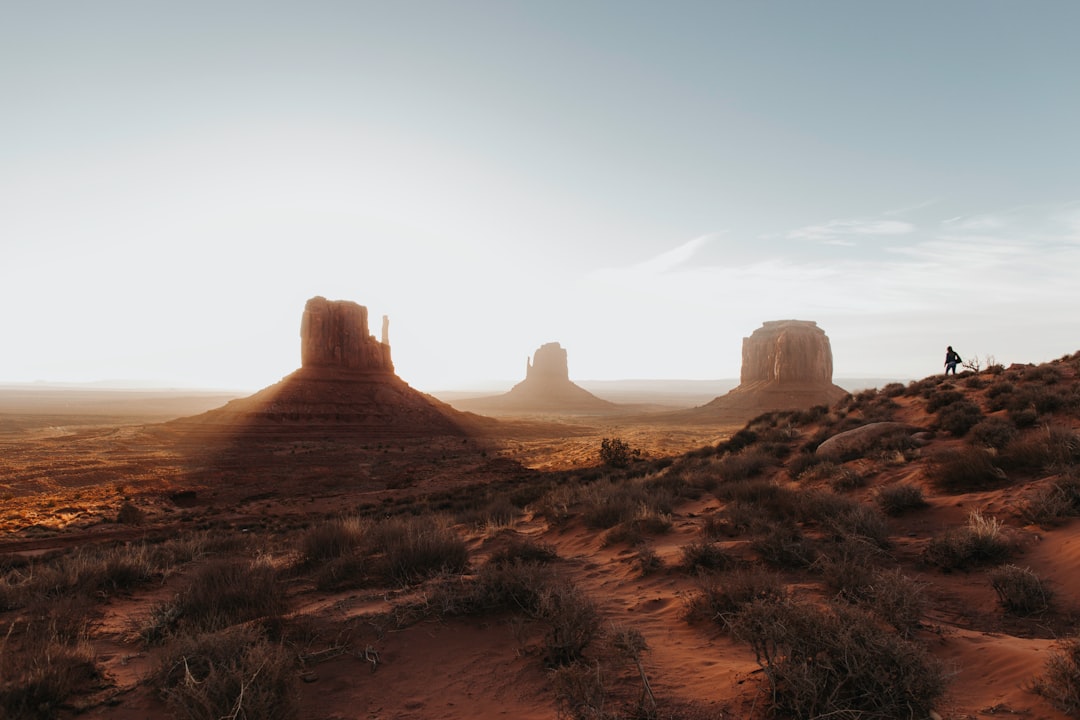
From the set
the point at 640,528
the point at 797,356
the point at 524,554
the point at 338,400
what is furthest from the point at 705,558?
the point at 797,356

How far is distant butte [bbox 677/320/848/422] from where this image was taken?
77.9 m

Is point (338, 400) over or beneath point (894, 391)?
beneath

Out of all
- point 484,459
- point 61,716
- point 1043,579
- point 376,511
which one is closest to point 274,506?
point 376,511

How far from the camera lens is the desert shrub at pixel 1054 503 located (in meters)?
6.27

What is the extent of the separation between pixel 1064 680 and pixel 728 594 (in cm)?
234

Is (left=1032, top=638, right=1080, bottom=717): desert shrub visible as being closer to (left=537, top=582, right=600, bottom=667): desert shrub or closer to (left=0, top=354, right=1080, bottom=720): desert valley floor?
(left=0, top=354, right=1080, bottom=720): desert valley floor

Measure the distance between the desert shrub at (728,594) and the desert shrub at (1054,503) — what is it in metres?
4.26

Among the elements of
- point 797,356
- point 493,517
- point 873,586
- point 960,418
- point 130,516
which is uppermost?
point 797,356

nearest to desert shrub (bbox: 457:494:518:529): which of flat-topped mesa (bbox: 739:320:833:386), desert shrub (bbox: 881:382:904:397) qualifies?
desert shrub (bbox: 881:382:904:397)

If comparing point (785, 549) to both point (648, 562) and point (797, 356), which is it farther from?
point (797, 356)

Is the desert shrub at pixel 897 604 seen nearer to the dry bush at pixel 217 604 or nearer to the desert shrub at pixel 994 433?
the dry bush at pixel 217 604

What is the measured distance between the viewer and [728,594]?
15.9 ft

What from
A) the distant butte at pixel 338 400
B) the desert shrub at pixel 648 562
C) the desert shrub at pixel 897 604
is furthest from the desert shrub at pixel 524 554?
the distant butte at pixel 338 400

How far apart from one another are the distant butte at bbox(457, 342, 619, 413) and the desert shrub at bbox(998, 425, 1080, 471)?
103836 mm
